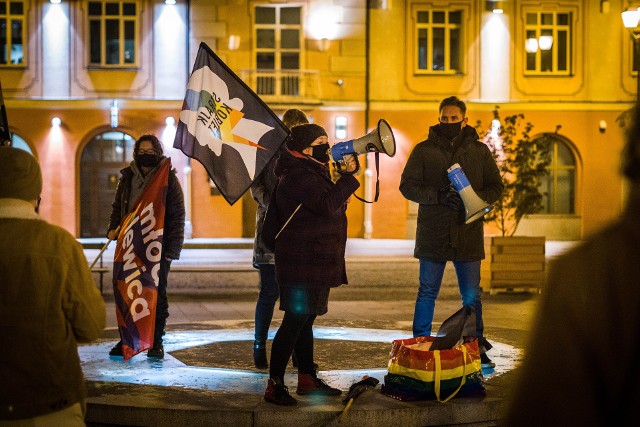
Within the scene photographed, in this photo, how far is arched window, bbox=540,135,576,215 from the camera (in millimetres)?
32500

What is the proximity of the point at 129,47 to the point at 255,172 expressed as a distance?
24569 mm

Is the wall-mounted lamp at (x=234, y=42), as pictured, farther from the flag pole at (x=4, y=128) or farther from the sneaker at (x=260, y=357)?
the sneaker at (x=260, y=357)

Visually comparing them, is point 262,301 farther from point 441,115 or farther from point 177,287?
point 177,287

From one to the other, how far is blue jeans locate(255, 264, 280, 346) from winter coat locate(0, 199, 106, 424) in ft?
13.3

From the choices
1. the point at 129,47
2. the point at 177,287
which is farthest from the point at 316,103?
the point at 177,287

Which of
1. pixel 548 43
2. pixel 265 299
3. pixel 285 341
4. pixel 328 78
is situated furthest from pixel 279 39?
pixel 285 341

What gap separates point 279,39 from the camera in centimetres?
3184

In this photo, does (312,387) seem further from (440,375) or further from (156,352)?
(156,352)

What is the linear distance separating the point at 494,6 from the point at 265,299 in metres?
26.0

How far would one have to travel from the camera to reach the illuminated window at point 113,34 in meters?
31.2

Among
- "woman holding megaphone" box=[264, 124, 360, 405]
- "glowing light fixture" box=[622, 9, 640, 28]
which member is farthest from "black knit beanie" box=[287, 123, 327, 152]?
"glowing light fixture" box=[622, 9, 640, 28]

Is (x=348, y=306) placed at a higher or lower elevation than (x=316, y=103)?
lower

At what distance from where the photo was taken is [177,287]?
54.2 ft

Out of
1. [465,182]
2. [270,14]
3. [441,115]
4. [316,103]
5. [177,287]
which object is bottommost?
[177,287]
